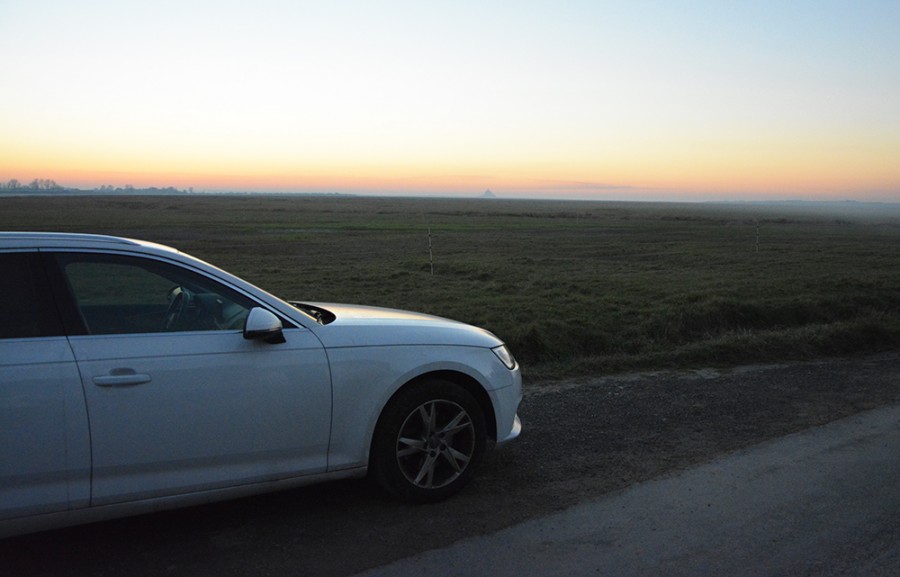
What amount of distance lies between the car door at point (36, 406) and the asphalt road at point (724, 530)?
4.65 ft

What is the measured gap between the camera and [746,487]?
14.9ft

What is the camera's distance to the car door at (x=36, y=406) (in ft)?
10.6

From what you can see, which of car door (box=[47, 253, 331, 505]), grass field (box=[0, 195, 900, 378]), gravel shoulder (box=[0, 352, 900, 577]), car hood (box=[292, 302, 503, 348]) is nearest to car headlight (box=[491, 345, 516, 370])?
car hood (box=[292, 302, 503, 348])

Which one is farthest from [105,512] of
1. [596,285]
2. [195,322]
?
[596,285]

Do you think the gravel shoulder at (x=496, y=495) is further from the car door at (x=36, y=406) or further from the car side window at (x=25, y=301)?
the car side window at (x=25, y=301)

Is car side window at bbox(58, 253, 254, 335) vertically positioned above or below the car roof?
below

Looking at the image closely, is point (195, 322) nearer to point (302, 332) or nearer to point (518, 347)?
point (302, 332)

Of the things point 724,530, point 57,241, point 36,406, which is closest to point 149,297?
point 57,241

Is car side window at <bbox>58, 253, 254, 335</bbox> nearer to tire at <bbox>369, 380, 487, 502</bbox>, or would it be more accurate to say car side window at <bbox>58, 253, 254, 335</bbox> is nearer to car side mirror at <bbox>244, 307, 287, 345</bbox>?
car side mirror at <bbox>244, 307, 287, 345</bbox>

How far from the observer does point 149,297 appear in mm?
3879

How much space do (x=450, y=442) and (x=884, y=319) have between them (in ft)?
28.5

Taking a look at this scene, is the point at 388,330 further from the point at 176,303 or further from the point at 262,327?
the point at 176,303

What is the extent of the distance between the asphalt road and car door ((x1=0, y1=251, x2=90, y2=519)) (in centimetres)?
142

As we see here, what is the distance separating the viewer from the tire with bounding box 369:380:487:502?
420cm
